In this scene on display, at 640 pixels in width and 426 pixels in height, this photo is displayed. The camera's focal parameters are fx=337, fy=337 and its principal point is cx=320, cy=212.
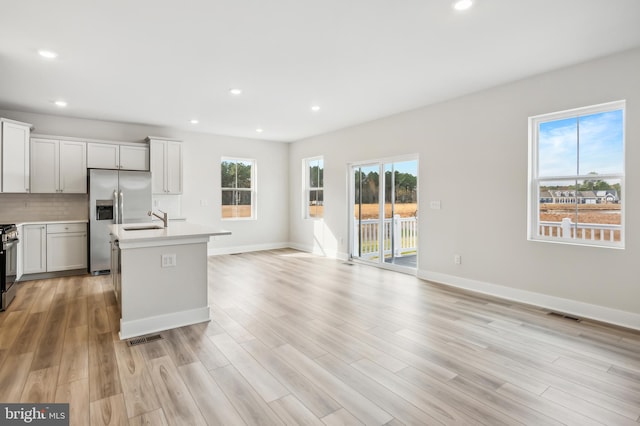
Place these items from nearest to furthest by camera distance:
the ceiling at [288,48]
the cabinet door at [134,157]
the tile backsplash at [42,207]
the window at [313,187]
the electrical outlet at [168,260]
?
the ceiling at [288,48] < the electrical outlet at [168,260] < the tile backsplash at [42,207] < the cabinet door at [134,157] < the window at [313,187]

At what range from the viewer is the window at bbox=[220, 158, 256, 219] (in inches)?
299

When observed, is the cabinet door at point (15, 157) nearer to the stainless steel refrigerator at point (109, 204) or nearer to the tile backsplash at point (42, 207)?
the tile backsplash at point (42, 207)

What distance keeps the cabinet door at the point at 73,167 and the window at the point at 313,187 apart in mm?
4297

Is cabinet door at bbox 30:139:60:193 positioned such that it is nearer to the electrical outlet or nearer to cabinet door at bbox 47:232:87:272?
cabinet door at bbox 47:232:87:272

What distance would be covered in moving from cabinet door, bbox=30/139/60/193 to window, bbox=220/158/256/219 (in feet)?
9.61

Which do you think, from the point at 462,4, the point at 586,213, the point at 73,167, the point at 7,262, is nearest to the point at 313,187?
the point at 73,167

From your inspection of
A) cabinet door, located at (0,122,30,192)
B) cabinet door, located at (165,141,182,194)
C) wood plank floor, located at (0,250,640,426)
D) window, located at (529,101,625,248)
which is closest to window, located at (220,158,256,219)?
→ cabinet door, located at (165,141,182,194)

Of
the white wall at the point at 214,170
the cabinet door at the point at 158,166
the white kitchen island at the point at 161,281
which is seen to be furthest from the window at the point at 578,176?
the cabinet door at the point at 158,166

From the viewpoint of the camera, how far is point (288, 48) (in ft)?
10.6

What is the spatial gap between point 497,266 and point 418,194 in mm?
1576

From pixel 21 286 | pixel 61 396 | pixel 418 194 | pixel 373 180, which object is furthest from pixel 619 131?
pixel 21 286

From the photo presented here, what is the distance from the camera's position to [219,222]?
746 cm

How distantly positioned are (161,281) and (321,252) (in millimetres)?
4512

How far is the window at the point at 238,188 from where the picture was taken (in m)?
7.60
